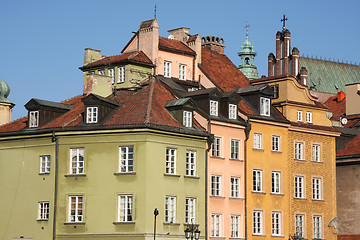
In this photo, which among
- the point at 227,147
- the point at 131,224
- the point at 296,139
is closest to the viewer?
the point at 131,224

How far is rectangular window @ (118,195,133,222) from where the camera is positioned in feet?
183

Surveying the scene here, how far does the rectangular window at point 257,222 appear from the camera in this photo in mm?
63219

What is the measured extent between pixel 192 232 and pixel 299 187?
1662 centimetres

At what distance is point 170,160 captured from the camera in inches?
2267

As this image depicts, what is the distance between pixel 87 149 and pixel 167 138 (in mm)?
5389

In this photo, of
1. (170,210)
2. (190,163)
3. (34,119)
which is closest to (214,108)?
(190,163)

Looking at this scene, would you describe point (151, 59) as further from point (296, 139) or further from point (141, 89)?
point (296, 139)

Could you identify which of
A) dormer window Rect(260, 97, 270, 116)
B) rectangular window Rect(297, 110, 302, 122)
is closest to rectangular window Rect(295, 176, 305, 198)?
rectangular window Rect(297, 110, 302, 122)

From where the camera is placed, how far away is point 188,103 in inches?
2320

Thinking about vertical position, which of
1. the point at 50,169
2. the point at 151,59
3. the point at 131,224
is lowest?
the point at 131,224

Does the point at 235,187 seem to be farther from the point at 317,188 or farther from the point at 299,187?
the point at 317,188

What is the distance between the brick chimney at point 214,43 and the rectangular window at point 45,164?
22.3 m

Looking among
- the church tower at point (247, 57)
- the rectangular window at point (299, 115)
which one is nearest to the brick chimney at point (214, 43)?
the rectangular window at point (299, 115)

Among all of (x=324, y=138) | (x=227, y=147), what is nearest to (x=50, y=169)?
(x=227, y=147)
